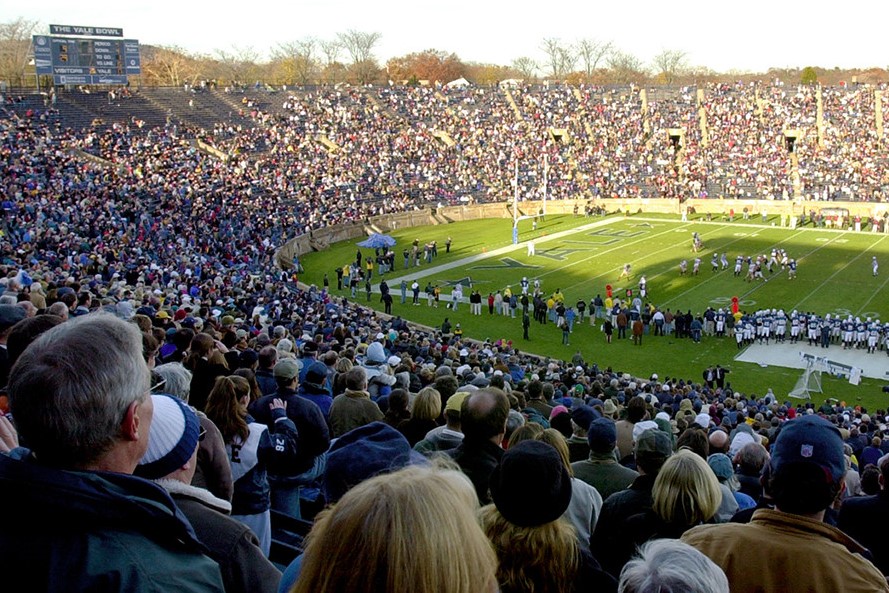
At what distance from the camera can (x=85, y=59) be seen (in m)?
50.8

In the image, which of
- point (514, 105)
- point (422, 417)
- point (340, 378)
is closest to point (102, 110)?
point (514, 105)

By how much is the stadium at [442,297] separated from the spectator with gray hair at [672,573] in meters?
0.04

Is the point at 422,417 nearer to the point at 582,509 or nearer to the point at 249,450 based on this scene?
the point at 249,450

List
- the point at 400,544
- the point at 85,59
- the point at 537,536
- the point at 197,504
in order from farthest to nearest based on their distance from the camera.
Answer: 1. the point at 85,59
2. the point at 537,536
3. the point at 197,504
4. the point at 400,544

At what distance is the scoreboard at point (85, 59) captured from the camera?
4925cm

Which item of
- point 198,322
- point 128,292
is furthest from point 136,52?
point 198,322

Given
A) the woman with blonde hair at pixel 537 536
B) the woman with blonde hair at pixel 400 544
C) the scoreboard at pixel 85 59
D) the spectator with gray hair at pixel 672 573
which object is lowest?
the woman with blonde hair at pixel 537 536

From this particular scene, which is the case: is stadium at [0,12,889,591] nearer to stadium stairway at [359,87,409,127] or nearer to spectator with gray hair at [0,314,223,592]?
spectator with gray hair at [0,314,223,592]

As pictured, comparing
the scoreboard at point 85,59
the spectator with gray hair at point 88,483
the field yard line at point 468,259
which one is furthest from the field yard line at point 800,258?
the scoreboard at point 85,59

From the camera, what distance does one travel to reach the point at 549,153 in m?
62.5

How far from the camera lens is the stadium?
343cm

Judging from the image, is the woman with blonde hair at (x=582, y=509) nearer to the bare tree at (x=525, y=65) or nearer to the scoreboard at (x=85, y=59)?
the scoreboard at (x=85, y=59)

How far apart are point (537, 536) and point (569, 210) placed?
52948 millimetres

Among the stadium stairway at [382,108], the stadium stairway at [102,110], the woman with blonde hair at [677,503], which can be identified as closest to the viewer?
the woman with blonde hair at [677,503]
